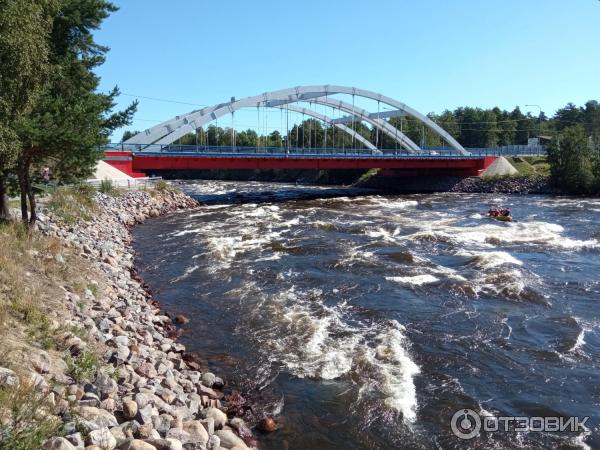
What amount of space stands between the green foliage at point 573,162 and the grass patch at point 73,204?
51.2m

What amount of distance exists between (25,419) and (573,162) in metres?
61.3

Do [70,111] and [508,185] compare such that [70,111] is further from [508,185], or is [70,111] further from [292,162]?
Result: [508,185]

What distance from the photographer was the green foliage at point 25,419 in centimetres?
A: 516

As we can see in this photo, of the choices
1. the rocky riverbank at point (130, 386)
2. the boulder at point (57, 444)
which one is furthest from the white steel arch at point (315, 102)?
the boulder at point (57, 444)

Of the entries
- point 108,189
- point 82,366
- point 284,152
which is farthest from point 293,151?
point 82,366

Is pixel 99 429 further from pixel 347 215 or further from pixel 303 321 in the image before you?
pixel 347 215

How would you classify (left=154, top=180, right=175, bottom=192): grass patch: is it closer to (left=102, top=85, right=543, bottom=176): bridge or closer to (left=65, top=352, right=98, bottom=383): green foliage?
(left=102, top=85, right=543, bottom=176): bridge

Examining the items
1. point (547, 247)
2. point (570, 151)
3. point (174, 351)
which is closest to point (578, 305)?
point (547, 247)

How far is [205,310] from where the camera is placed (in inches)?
558

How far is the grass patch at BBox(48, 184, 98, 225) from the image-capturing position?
21.3 m

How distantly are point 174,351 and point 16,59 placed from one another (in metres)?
8.17

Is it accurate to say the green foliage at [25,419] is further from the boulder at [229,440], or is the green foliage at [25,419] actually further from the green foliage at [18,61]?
the green foliage at [18,61]

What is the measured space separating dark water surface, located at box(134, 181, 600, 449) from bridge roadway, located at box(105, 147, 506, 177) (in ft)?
56.7

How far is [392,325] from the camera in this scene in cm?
1288
